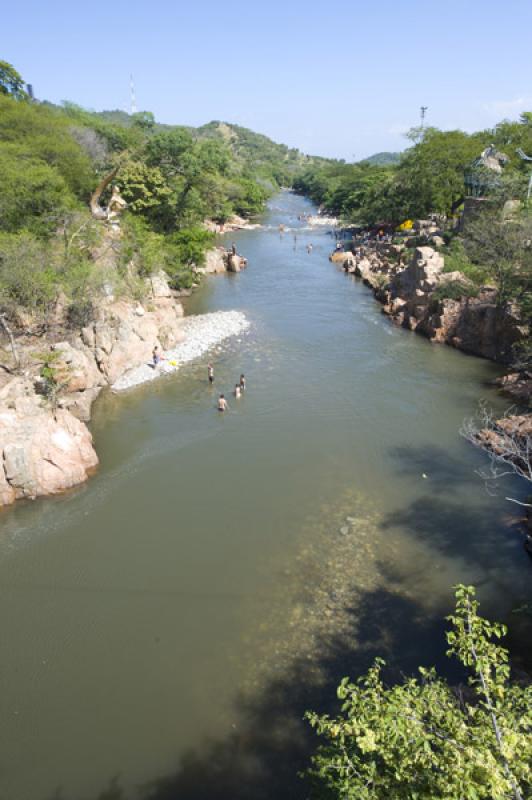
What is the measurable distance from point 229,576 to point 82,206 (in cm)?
3189

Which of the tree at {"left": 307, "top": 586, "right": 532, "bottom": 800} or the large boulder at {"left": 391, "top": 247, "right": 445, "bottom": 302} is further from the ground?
the large boulder at {"left": 391, "top": 247, "right": 445, "bottom": 302}

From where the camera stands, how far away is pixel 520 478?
20.6 m

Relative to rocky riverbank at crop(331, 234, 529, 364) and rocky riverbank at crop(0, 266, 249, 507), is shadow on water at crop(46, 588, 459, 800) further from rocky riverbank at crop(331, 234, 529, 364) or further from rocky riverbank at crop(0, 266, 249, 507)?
rocky riverbank at crop(331, 234, 529, 364)

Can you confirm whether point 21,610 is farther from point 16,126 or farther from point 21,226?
point 16,126

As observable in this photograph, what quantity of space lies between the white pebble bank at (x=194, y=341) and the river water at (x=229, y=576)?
1.19 m

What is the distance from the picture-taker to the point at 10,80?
64.0m

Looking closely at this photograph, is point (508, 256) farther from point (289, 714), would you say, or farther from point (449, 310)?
point (289, 714)

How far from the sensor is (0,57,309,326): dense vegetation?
90.6 ft

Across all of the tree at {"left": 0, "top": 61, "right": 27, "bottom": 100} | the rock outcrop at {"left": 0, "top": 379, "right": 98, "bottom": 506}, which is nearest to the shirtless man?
the rock outcrop at {"left": 0, "top": 379, "right": 98, "bottom": 506}

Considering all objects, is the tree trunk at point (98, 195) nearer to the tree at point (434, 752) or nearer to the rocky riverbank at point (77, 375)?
the rocky riverbank at point (77, 375)

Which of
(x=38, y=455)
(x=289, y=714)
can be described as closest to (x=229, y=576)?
(x=289, y=714)

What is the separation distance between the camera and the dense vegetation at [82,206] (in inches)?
1087

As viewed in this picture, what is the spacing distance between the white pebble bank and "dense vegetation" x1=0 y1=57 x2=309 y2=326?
4698 mm

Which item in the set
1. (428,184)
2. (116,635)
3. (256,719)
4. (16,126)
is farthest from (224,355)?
(428,184)
